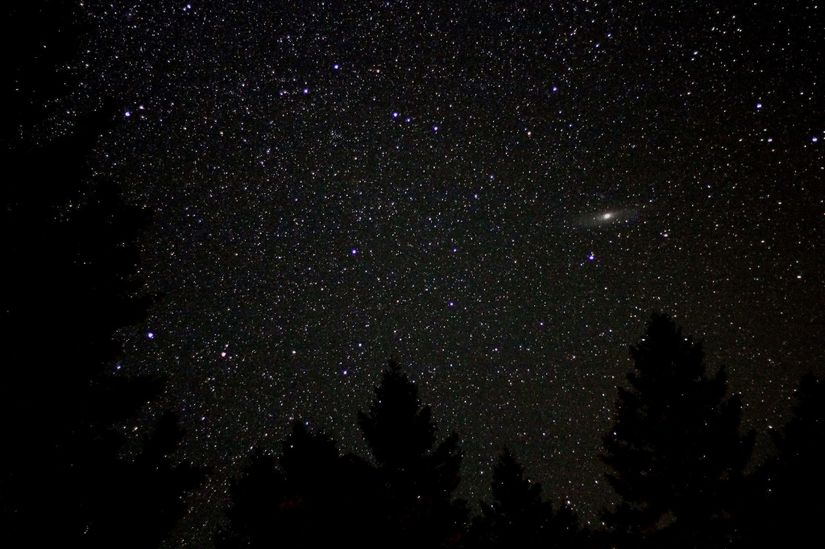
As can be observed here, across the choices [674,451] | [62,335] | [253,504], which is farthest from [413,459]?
[62,335]

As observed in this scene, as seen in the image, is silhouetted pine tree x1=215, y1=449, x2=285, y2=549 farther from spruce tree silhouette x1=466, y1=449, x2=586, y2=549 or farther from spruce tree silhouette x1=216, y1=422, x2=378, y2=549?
spruce tree silhouette x1=466, y1=449, x2=586, y2=549

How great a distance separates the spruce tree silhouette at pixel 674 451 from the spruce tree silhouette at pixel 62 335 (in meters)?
8.93

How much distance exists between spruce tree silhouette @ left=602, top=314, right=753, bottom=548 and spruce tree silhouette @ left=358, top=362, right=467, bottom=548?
3.33 metres

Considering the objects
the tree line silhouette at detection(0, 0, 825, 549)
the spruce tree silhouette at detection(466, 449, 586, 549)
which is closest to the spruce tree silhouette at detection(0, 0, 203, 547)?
the tree line silhouette at detection(0, 0, 825, 549)

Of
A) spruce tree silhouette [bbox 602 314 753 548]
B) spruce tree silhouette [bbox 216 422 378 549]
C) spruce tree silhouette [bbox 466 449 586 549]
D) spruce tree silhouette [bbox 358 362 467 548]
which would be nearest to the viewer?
spruce tree silhouette [bbox 216 422 378 549]

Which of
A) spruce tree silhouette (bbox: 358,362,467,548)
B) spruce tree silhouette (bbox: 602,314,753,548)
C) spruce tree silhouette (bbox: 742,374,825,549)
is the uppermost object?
spruce tree silhouette (bbox: 358,362,467,548)

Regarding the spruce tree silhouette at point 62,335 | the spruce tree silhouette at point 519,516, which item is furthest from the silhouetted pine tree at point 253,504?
the spruce tree silhouette at point 62,335

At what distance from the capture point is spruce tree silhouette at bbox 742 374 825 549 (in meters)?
8.64

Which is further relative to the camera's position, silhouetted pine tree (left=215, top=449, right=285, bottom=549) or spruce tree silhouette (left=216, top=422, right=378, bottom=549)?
silhouetted pine tree (left=215, top=449, right=285, bottom=549)

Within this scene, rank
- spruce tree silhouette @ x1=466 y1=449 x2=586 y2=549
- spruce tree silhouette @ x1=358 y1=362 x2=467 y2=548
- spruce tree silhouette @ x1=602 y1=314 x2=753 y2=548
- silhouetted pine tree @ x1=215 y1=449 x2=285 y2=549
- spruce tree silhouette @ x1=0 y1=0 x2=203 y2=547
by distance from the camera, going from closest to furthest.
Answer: spruce tree silhouette @ x1=0 y1=0 x2=203 y2=547
spruce tree silhouette @ x1=358 y1=362 x2=467 y2=548
spruce tree silhouette @ x1=602 y1=314 x2=753 y2=548
silhouetted pine tree @ x1=215 y1=449 x2=285 y2=549
spruce tree silhouette @ x1=466 y1=449 x2=586 y2=549

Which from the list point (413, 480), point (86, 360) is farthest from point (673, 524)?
point (86, 360)

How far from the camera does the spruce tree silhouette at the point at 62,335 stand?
9.77ft

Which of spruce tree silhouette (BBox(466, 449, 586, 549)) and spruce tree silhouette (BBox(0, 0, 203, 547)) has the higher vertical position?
spruce tree silhouette (BBox(0, 0, 203, 547))

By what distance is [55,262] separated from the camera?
333 cm
